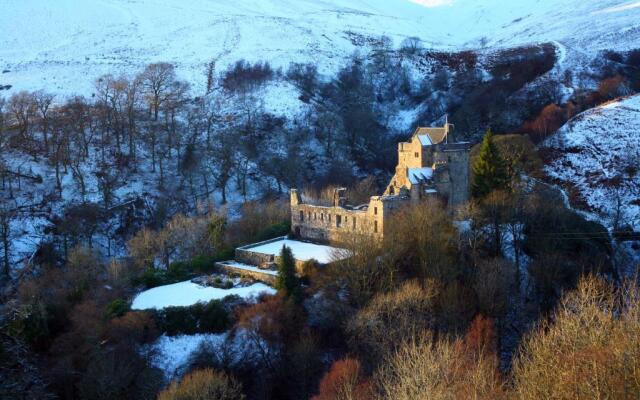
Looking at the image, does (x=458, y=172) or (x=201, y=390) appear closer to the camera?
(x=201, y=390)

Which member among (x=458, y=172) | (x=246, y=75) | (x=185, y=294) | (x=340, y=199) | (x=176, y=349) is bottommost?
(x=176, y=349)

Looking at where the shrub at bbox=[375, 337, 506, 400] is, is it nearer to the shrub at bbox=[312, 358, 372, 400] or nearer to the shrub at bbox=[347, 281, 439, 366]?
the shrub at bbox=[312, 358, 372, 400]

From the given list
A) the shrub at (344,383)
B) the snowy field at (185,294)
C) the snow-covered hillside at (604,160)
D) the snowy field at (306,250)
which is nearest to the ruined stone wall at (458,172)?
→ the snowy field at (306,250)

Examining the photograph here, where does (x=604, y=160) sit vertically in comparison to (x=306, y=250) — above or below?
above

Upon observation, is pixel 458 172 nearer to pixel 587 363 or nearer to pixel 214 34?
pixel 587 363

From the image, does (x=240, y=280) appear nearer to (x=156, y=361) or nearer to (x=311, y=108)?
(x=156, y=361)

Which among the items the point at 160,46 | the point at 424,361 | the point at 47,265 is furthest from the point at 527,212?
the point at 160,46

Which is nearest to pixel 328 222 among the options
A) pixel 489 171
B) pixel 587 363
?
pixel 489 171
